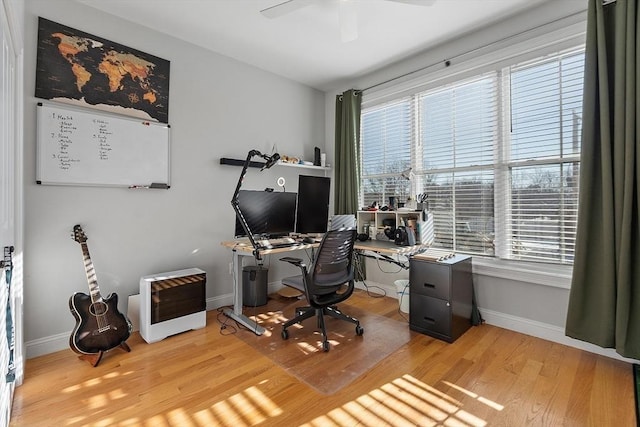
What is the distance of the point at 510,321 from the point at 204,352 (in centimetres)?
255

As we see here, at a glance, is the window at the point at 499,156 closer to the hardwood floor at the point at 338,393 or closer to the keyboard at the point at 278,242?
the hardwood floor at the point at 338,393

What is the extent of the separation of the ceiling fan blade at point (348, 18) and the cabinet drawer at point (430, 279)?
1969 millimetres

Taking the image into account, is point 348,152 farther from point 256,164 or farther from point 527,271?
point 527,271

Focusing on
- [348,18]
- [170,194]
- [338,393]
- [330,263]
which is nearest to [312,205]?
[330,263]

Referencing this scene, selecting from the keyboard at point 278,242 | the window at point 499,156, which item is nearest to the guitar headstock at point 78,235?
the keyboard at point 278,242

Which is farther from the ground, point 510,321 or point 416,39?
point 416,39

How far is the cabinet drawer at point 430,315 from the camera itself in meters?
2.39

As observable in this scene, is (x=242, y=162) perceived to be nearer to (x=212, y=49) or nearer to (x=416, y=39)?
(x=212, y=49)

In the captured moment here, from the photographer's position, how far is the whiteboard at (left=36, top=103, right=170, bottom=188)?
2.20 m

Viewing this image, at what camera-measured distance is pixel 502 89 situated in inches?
106

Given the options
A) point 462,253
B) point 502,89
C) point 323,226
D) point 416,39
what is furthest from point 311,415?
point 416,39

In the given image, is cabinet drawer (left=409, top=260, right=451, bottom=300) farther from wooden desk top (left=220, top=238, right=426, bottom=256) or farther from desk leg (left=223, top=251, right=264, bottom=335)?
desk leg (left=223, top=251, right=264, bottom=335)

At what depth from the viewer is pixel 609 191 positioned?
6.51 feet

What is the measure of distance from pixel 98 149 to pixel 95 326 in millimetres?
1365
